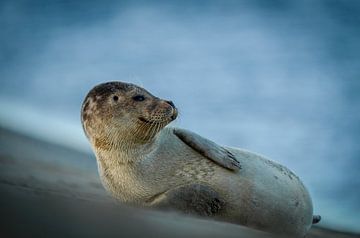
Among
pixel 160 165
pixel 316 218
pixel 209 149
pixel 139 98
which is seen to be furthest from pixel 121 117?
pixel 316 218

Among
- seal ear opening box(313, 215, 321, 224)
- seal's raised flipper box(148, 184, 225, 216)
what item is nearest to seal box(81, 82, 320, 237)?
seal's raised flipper box(148, 184, 225, 216)

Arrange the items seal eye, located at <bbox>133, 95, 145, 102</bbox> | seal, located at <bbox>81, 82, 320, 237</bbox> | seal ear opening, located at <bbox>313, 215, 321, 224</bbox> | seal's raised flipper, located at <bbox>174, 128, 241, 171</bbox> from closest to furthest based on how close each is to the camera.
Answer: seal, located at <bbox>81, 82, 320, 237</bbox>
seal eye, located at <bbox>133, 95, 145, 102</bbox>
seal's raised flipper, located at <bbox>174, 128, 241, 171</bbox>
seal ear opening, located at <bbox>313, 215, 321, 224</bbox>

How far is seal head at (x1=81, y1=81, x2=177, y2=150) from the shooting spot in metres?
3.53

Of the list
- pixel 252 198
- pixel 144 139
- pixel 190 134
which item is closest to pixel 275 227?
pixel 252 198

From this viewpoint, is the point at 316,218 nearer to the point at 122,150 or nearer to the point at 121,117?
the point at 122,150

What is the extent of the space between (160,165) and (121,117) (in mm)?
455

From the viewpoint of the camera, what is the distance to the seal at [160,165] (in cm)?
352

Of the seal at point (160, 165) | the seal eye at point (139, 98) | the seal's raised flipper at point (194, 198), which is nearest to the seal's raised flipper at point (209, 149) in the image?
the seal at point (160, 165)

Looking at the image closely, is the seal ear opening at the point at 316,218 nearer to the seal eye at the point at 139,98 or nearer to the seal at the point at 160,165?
the seal at the point at 160,165

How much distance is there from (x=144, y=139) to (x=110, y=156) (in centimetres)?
27

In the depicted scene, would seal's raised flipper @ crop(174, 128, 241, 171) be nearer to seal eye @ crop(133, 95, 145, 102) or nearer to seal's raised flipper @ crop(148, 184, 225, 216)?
seal's raised flipper @ crop(148, 184, 225, 216)

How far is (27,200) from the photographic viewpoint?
748mm

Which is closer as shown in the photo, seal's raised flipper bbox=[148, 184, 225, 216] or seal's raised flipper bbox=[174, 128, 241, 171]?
seal's raised flipper bbox=[148, 184, 225, 216]

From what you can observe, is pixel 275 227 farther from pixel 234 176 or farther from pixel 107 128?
pixel 107 128
